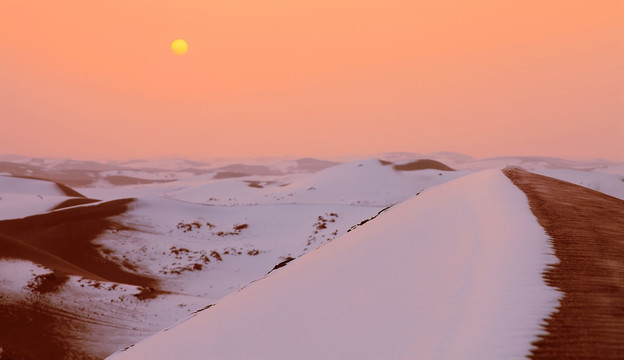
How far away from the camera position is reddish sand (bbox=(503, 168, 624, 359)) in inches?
92.3

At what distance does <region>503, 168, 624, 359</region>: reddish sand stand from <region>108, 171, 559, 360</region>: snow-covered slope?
0.11 m

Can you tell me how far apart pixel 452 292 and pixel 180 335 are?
3.31 m

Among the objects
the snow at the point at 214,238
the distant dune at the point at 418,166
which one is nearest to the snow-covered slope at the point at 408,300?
the snow at the point at 214,238

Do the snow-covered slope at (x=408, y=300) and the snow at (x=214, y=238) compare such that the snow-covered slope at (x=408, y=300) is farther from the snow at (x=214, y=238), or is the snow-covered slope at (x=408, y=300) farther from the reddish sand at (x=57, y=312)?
the snow at (x=214, y=238)

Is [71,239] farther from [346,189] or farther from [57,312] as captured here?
[346,189]

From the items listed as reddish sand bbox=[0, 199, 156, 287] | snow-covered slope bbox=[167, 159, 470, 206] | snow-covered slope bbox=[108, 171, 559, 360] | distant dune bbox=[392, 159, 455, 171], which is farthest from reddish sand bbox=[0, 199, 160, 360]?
distant dune bbox=[392, 159, 455, 171]

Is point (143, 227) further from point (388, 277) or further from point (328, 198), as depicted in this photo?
point (388, 277)

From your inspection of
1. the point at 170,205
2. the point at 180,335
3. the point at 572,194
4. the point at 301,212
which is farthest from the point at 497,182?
the point at 170,205

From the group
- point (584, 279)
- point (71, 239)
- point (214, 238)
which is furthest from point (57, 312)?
point (584, 279)

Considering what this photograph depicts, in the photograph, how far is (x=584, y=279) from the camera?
306 centimetres

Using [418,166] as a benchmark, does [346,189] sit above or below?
below

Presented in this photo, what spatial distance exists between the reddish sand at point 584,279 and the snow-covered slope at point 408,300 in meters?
0.11

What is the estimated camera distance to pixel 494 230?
4.28 meters

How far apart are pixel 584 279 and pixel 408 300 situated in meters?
1.30
